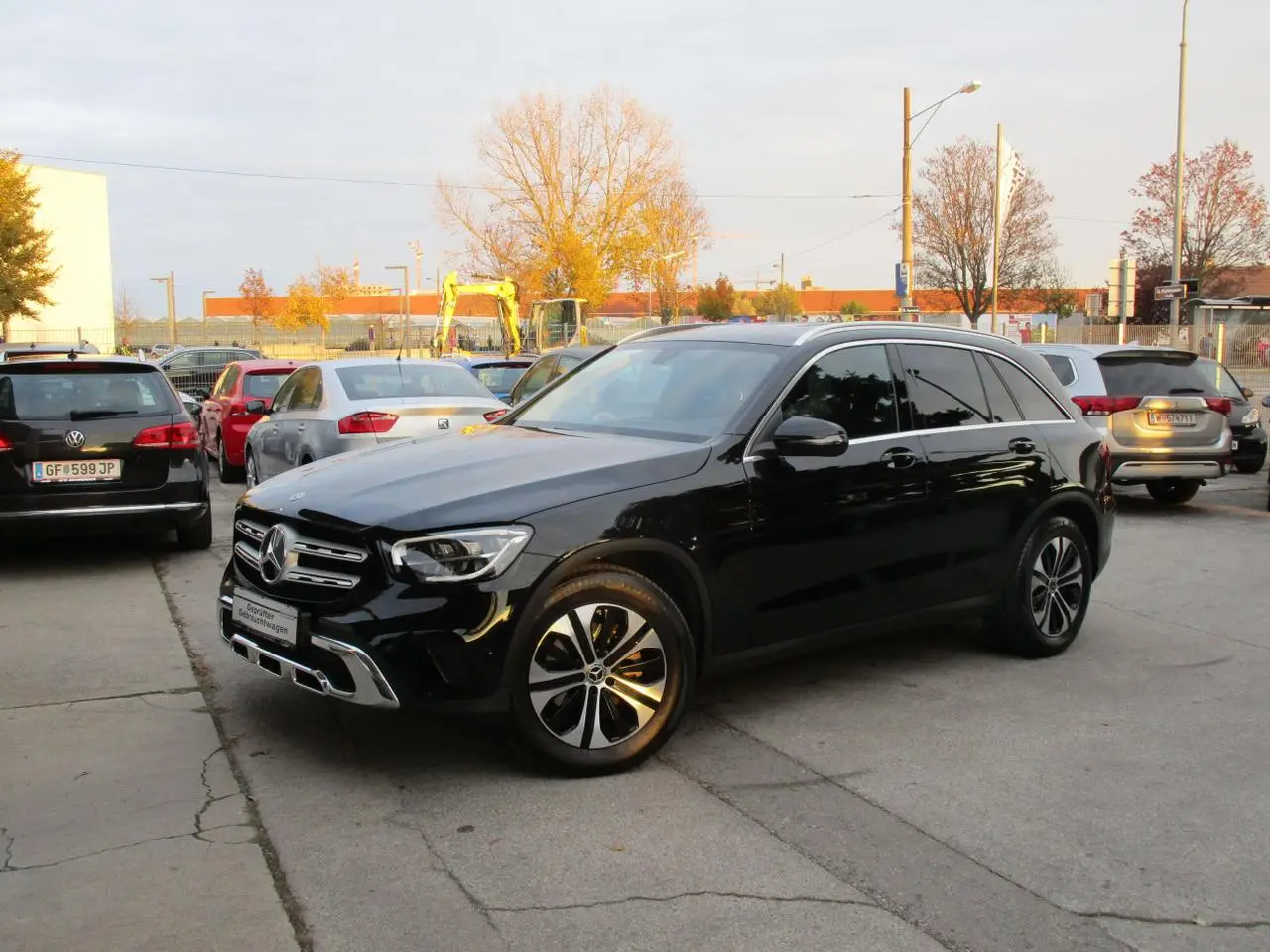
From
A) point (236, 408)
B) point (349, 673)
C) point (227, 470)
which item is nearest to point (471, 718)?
point (349, 673)

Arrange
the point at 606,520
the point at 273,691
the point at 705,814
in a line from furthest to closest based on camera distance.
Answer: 1. the point at 273,691
2. the point at 606,520
3. the point at 705,814

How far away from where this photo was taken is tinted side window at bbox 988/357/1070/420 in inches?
240

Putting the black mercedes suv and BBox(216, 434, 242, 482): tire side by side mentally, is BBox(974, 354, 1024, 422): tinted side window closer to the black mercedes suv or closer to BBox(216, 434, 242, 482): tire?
the black mercedes suv

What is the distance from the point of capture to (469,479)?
172 inches

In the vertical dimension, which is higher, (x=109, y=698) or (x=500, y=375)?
(x=500, y=375)

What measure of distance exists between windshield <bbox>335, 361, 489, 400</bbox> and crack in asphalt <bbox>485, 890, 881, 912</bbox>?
295 inches

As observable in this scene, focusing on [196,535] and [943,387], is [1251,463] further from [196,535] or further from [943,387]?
[196,535]

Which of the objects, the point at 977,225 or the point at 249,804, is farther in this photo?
the point at 977,225

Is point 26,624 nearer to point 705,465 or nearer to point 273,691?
point 273,691

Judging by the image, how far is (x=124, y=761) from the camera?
175 inches

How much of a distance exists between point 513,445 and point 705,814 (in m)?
1.78

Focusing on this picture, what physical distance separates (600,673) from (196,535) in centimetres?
574

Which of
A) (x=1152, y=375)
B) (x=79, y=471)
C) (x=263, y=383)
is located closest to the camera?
(x=79, y=471)

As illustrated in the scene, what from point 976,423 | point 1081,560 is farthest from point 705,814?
point 1081,560
